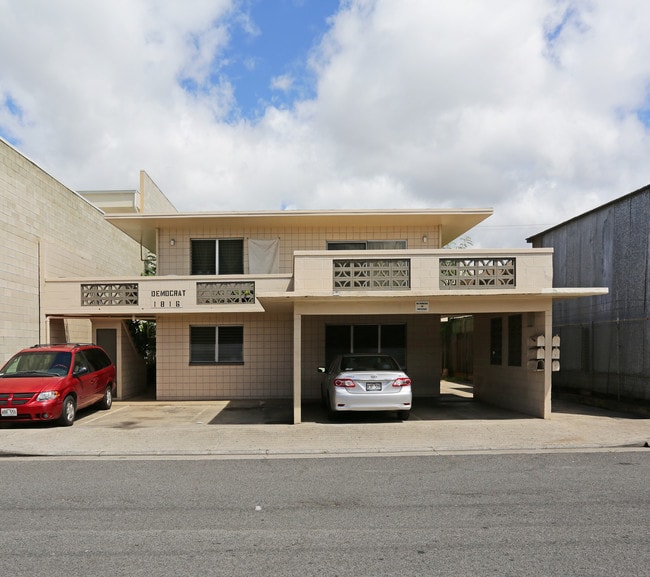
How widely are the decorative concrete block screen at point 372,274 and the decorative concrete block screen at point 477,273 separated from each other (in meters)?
0.86

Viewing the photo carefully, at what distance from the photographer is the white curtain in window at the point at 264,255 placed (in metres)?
16.1

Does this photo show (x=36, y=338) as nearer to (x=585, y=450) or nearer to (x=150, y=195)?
(x=150, y=195)

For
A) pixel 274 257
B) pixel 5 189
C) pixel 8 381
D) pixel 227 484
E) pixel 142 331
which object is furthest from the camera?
pixel 142 331

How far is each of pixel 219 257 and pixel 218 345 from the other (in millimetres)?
2640

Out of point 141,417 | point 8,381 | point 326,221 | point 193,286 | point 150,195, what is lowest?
point 141,417

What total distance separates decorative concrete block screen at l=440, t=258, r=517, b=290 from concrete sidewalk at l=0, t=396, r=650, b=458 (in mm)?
2981

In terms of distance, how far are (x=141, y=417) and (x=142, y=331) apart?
23.6ft

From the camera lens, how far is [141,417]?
1294 centimetres

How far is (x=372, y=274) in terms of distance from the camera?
39.0ft

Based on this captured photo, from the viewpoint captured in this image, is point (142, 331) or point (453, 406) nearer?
point (453, 406)

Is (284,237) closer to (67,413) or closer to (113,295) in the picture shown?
(113,295)

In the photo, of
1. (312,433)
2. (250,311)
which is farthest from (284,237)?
(312,433)

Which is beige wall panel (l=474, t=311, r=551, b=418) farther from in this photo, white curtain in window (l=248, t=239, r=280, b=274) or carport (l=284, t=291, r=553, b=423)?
white curtain in window (l=248, t=239, r=280, b=274)

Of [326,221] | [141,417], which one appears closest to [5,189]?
[141,417]
